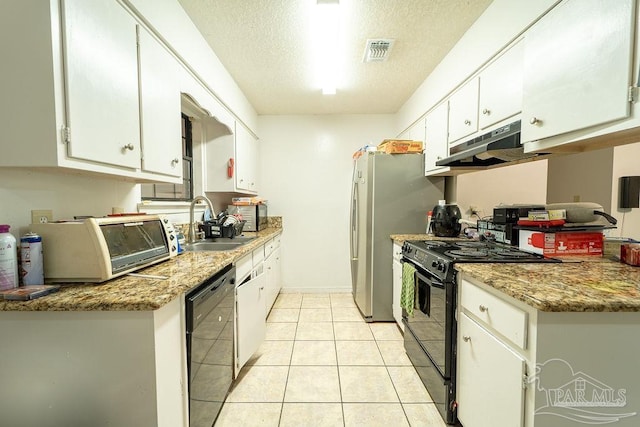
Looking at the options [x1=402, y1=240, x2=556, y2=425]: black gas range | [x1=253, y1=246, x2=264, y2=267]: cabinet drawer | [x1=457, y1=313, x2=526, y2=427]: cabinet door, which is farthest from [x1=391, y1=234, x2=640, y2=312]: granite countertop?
[x1=253, y1=246, x2=264, y2=267]: cabinet drawer

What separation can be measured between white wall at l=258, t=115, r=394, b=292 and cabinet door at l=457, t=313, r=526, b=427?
245cm

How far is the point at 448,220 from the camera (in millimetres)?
2344

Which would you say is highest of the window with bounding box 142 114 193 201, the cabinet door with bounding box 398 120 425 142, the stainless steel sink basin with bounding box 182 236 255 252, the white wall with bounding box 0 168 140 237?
the cabinet door with bounding box 398 120 425 142

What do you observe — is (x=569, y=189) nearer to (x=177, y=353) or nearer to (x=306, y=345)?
(x=306, y=345)

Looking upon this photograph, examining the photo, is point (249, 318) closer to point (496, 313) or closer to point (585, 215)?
point (496, 313)

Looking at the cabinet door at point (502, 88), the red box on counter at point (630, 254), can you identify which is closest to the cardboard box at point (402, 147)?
the cabinet door at point (502, 88)

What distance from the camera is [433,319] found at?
5.32ft

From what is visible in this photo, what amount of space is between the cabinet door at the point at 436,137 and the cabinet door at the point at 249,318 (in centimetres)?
190

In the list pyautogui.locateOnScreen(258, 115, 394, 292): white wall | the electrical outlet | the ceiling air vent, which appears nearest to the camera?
the electrical outlet

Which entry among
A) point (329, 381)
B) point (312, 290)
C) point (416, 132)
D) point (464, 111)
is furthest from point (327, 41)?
point (312, 290)

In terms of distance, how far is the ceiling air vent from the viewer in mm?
2049

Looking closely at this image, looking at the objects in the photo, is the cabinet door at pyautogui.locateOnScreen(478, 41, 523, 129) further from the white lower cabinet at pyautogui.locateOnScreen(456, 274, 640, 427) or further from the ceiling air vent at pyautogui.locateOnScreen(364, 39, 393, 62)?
the white lower cabinet at pyautogui.locateOnScreen(456, 274, 640, 427)

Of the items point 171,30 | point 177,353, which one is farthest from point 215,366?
point 171,30

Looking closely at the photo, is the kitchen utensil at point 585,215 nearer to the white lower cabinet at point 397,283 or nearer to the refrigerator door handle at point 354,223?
the white lower cabinet at point 397,283
